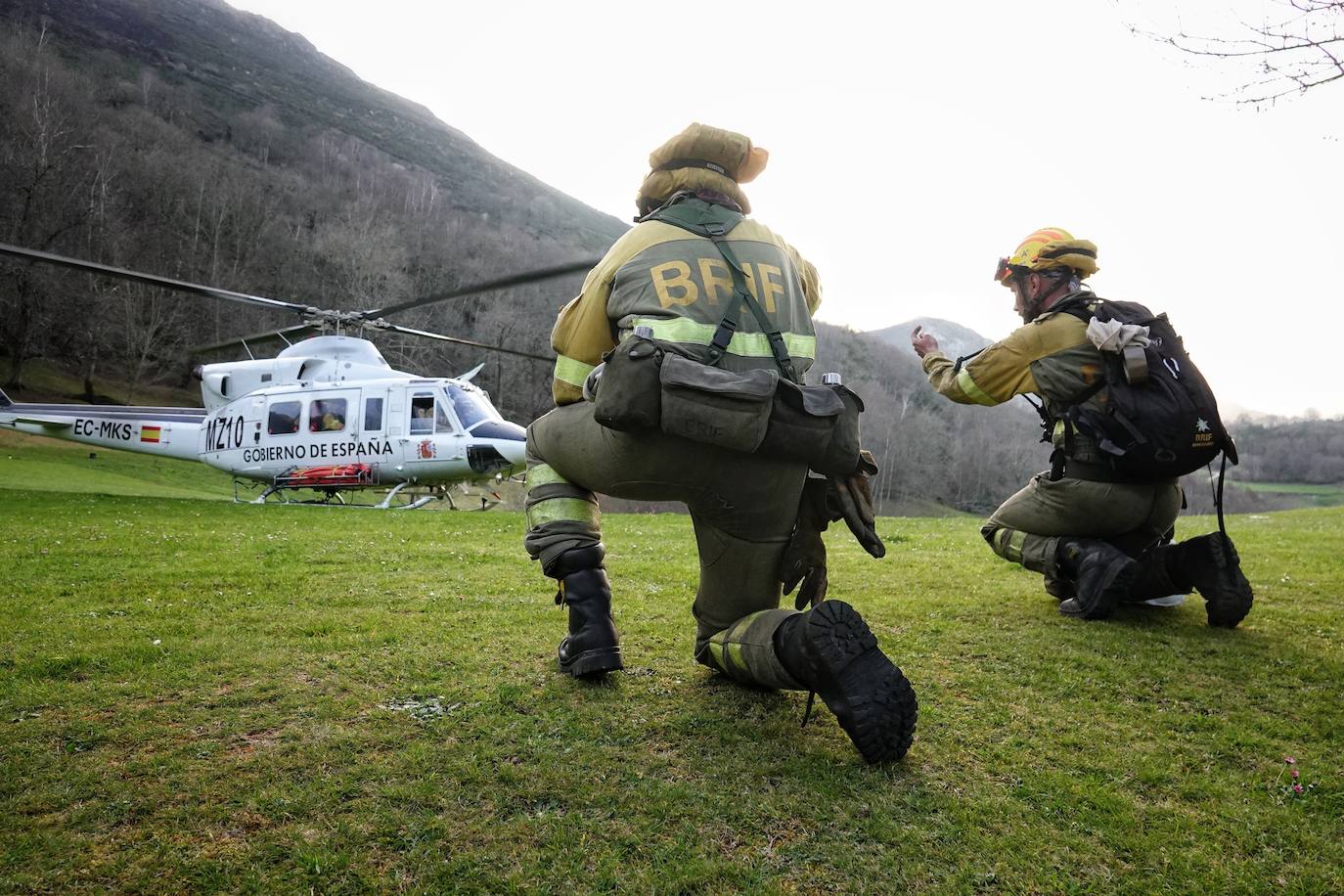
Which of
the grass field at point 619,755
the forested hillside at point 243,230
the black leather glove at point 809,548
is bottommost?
the grass field at point 619,755

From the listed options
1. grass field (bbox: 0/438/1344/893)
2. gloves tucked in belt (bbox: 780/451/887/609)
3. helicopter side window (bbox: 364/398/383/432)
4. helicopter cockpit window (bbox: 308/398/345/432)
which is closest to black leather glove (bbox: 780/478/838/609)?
gloves tucked in belt (bbox: 780/451/887/609)

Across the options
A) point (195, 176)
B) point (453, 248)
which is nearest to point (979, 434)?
point (453, 248)

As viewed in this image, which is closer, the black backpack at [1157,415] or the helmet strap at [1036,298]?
the black backpack at [1157,415]

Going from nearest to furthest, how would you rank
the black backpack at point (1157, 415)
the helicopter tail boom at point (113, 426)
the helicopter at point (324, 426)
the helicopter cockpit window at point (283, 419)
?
the black backpack at point (1157, 415) → the helicopter at point (324, 426) → the helicopter cockpit window at point (283, 419) → the helicopter tail boom at point (113, 426)

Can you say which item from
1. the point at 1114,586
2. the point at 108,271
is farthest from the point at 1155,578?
the point at 108,271

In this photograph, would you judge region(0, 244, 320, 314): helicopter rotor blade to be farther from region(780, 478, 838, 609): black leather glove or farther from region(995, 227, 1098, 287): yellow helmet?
region(995, 227, 1098, 287): yellow helmet

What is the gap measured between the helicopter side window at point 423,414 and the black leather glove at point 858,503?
1186 cm

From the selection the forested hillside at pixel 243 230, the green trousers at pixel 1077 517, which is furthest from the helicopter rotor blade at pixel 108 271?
→ the forested hillside at pixel 243 230

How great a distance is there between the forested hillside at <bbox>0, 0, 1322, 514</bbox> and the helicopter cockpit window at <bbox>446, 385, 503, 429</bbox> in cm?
716

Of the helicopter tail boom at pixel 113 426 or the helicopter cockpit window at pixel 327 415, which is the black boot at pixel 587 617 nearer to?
the helicopter cockpit window at pixel 327 415

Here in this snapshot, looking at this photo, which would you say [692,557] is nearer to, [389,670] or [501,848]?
[389,670]

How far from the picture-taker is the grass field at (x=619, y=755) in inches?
66.6

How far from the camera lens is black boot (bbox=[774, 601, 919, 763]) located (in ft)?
7.03

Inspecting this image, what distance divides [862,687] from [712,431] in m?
0.85
